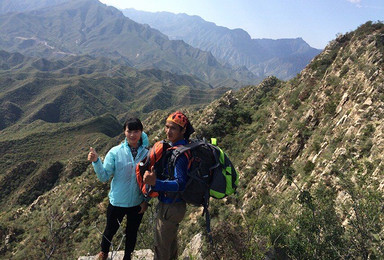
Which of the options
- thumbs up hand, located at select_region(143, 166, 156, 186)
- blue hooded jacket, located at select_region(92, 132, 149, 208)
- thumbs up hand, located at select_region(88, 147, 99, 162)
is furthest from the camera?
blue hooded jacket, located at select_region(92, 132, 149, 208)

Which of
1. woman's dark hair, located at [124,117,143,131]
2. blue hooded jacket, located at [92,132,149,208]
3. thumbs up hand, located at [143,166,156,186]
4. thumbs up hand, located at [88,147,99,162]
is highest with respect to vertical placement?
woman's dark hair, located at [124,117,143,131]

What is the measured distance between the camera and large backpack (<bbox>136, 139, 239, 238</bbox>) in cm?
372

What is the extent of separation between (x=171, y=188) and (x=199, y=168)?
1.84ft

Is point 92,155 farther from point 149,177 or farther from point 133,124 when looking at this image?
point 149,177

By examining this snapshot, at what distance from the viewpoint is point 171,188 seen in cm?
354

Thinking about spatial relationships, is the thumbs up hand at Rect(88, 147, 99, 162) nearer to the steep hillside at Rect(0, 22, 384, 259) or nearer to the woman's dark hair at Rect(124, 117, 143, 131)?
the woman's dark hair at Rect(124, 117, 143, 131)

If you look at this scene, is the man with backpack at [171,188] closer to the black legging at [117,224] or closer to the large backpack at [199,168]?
the large backpack at [199,168]

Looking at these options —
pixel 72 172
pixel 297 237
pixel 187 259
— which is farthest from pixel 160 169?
pixel 72 172

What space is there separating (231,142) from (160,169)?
1914 cm

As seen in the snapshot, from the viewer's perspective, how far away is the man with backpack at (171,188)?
3570 mm

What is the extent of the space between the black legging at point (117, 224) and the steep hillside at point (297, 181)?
0.34 metres

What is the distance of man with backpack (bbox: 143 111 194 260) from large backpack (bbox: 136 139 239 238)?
8cm

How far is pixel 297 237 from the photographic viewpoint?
4953mm

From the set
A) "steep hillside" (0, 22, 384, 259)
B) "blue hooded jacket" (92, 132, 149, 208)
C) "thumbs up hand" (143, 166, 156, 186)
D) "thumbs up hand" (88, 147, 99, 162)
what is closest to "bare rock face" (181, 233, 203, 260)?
"steep hillside" (0, 22, 384, 259)
